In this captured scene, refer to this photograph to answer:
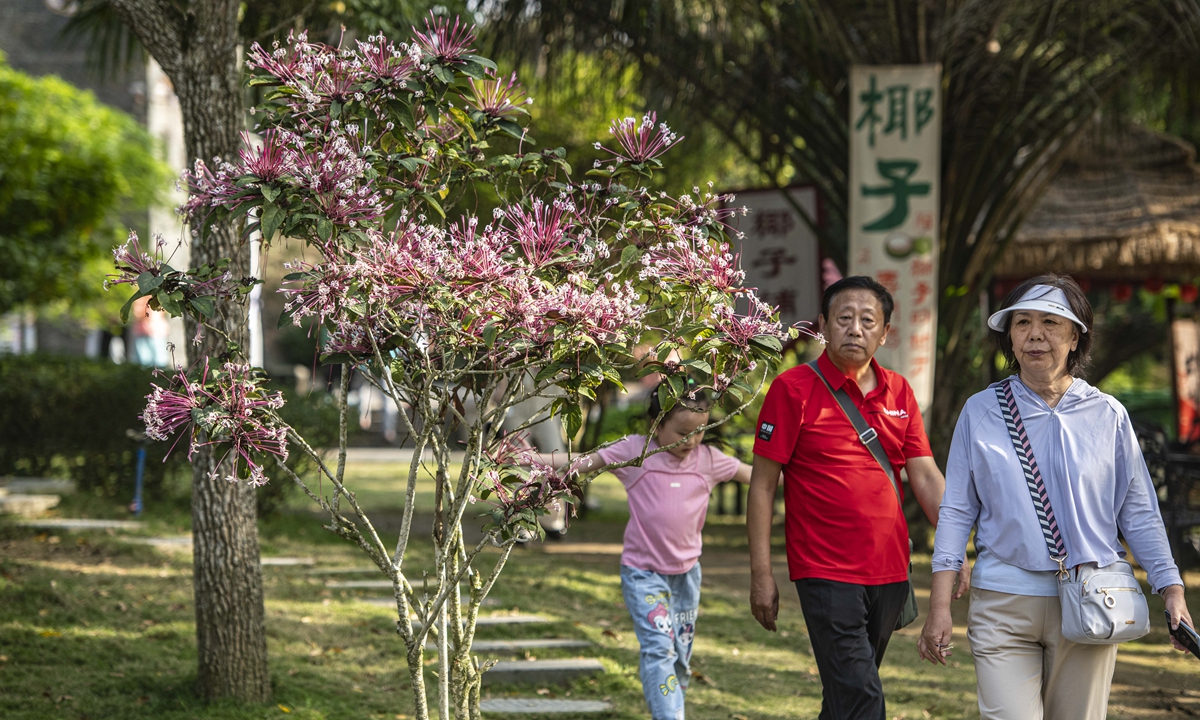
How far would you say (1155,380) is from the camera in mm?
30984

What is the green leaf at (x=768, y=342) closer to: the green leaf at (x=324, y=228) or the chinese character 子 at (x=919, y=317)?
the green leaf at (x=324, y=228)

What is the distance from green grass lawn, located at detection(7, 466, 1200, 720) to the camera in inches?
195

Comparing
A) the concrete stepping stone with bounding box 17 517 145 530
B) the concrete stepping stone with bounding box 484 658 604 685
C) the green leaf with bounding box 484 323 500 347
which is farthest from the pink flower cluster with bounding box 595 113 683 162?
the concrete stepping stone with bounding box 17 517 145 530

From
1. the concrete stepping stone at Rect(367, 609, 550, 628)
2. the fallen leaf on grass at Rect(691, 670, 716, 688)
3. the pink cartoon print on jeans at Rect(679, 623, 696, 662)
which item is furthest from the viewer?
the concrete stepping stone at Rect(367, 609, 550, 628)

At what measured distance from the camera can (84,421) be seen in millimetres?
9930

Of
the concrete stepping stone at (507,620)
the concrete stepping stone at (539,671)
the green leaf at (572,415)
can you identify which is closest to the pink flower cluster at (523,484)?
the green leaf at (572,415)

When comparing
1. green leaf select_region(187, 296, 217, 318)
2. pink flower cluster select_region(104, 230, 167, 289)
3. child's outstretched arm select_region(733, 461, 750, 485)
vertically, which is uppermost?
pink flower cluster select_region(104, 230, 167, 289)

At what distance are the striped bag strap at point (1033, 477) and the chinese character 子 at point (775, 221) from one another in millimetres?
7371

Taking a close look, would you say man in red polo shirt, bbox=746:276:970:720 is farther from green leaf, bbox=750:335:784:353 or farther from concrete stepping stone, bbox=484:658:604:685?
concrete stepping stone, bbox=484:658:604:685

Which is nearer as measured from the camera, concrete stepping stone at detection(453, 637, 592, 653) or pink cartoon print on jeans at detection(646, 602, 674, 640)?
pink cartoon print on jeans at detection(646, 602, 674, 640)

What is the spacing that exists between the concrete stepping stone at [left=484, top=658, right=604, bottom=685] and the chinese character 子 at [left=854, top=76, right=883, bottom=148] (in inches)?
183

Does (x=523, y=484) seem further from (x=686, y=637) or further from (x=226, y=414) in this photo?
(x=686, y=637)

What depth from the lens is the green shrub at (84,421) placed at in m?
9.80

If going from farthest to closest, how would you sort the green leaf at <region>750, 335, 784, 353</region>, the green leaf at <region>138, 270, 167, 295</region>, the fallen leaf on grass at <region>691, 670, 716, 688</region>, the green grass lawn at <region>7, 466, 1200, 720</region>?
the fallen leaf on grass at <region>691, 670, 716, 688</region>
the green grass lawn at <region>7, 466, 1200, 720</region>
the green leaf at <region>750, 335, 784, 353</region>
the green leaf at <region>138, 270, 167, 295</region>
